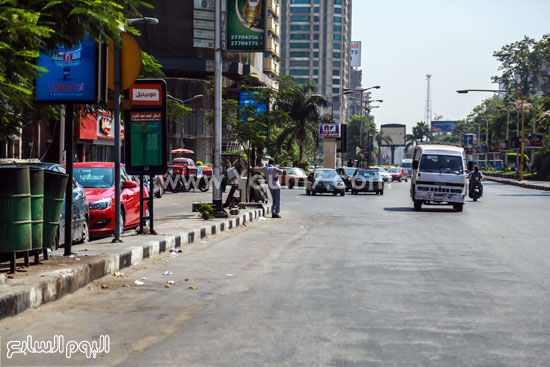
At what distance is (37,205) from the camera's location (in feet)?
30.1

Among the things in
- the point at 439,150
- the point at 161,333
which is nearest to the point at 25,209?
the point at 161,333

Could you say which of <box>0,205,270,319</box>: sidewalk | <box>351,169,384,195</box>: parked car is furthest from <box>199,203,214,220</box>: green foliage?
<box>351,169,384,195</box>: parked car

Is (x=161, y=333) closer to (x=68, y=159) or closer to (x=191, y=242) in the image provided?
(x=68, y=159)

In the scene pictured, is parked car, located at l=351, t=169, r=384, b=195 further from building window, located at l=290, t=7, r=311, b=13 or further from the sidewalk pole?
building window, located at l=290, t=7, r=311, b=13

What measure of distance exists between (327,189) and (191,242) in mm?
26058

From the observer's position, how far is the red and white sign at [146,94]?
14117 millimetres

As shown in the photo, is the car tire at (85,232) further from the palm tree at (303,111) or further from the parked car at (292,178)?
the palm tree at (303,111)

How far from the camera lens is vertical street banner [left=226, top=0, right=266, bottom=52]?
20.9 meters

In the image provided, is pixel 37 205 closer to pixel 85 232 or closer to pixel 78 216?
pixel 78 216

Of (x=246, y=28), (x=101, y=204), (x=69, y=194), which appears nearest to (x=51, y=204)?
(x=69, y=194)

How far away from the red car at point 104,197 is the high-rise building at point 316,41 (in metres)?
174

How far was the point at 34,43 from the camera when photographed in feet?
27.2

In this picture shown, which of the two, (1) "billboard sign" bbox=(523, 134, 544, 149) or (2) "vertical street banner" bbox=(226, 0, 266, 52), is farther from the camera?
(1) "billboard sign" bbox=(523, 134, 544, 149)

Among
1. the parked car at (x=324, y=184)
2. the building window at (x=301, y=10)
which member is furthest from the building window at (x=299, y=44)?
the parked car at (x=324, y=184)
